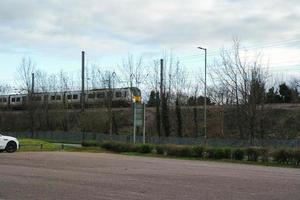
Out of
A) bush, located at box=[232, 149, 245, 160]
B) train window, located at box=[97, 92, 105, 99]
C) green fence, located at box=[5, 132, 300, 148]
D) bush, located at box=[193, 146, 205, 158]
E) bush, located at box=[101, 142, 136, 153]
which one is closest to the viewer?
bush, located at box=[232, 149, 245, 160]

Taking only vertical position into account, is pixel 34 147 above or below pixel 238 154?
below

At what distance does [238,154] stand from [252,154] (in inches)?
43.4

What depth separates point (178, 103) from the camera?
7431cm

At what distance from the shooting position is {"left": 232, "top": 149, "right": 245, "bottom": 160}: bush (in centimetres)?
3203

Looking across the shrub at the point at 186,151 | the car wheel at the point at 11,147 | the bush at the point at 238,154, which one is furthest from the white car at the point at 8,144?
the bush at the point at 238,154

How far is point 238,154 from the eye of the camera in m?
32.3

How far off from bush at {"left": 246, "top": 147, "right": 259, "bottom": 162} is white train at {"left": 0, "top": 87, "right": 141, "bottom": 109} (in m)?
39.3

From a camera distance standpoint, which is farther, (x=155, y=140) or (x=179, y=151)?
(x=155, y=140)

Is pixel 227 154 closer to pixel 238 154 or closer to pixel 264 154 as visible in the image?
pixel 238 154

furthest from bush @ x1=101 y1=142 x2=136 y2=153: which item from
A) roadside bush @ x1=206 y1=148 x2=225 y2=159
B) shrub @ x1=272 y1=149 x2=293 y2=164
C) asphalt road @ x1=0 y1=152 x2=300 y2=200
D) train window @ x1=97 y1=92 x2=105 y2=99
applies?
train window @ x1=97 y1=92 x2=105 y2=99

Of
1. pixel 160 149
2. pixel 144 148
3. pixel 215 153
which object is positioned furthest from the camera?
pixel 144 148

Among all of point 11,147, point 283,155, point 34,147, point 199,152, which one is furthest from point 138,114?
point 283,155

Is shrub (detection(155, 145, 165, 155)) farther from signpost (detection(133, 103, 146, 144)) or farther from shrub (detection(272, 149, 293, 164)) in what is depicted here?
shrub (detection(272, 149, 293, 164))

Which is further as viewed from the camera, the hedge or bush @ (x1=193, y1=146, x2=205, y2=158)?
bush @ (x1=193, y1=146, x2=205, y2=158)
